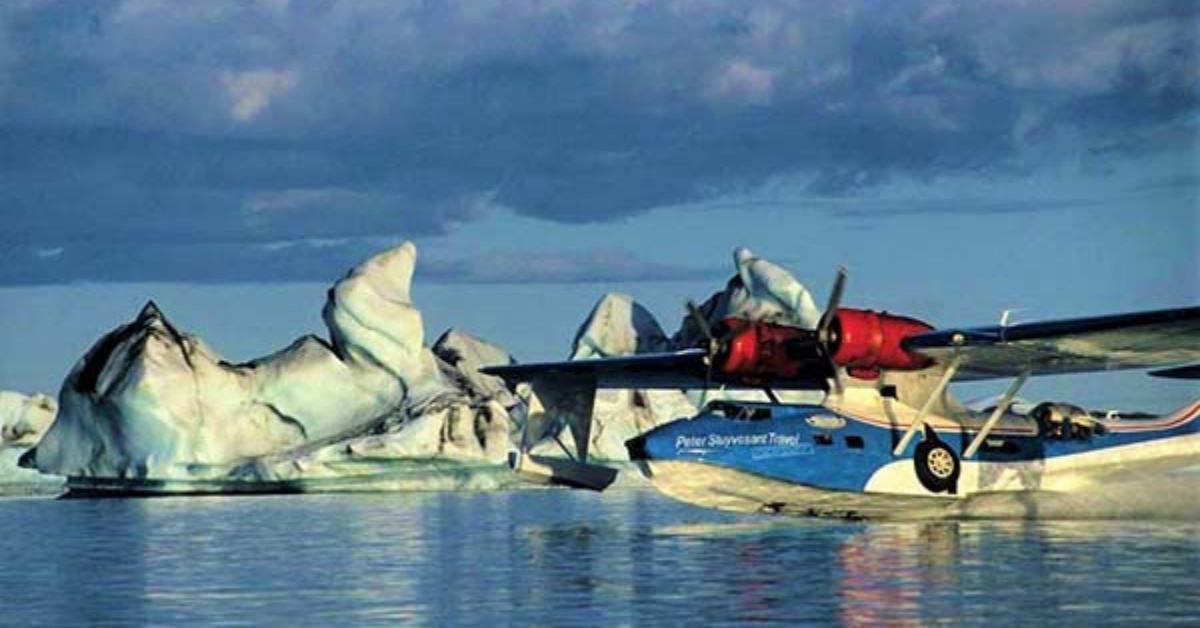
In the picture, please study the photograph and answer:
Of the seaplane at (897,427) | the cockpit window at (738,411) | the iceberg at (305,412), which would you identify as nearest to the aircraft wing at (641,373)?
the seaplane at (897,427)

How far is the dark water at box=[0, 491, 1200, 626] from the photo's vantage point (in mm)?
14906

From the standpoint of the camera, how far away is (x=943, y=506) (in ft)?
99.0

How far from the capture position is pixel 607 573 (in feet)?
62.5

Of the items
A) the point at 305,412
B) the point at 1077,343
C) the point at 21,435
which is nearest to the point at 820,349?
the point at 1077,343

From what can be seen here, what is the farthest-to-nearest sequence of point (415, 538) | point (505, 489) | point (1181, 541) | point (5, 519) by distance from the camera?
point (505, 489) → point (5, 519) → point (415, 538) → point (1181, 541)

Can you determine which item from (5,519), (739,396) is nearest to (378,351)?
(739,396)

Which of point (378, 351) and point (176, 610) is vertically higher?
point (378, 351)

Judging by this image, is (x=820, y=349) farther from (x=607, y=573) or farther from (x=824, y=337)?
(x=607, y=573)

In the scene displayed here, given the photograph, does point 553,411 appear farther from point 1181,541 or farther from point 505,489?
point 505,489

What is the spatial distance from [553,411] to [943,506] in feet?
29.3

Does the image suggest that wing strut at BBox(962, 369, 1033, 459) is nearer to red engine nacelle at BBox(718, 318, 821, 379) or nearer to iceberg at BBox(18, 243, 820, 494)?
red engine nacelle at BBox(718, 318, 821, 379)

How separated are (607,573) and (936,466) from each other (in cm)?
1193

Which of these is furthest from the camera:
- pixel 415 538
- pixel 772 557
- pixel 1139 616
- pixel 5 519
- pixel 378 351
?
pixel 378 351

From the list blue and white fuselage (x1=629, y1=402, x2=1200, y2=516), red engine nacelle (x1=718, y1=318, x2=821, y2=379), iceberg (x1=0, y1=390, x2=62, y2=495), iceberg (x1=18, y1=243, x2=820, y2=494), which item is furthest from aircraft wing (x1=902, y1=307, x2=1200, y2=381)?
iceberg (x1=0, y1=390, x2=62, y2=495)
